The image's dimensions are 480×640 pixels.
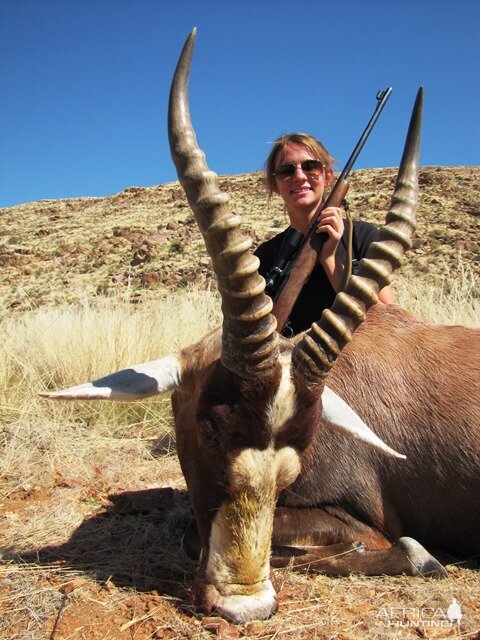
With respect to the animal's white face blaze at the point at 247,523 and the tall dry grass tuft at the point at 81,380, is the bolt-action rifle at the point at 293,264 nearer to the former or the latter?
the animal's white face blaze at the point at 247,523

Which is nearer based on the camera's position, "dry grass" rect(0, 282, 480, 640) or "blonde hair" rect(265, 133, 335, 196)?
"dry grass" rect(0, 282, 480, 640)

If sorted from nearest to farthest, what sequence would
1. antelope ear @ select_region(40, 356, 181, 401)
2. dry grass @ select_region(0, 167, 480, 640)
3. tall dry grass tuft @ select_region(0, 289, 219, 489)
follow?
dry grass @ select_region(0, 167, 480, 640)
antelope ear @ select_region(40, 356, 181, 401)
tall dry grass tuft @ select_region(0, 289, 219, 489)

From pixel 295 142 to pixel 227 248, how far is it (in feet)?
11.4

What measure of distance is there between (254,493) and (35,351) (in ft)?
18.4

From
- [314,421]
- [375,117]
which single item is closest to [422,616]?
[314,421]

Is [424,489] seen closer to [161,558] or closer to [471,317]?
[161,558]

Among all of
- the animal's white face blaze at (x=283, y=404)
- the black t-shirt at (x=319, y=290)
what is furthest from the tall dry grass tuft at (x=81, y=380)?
the animal's white face blaze at (x=283, y=404)

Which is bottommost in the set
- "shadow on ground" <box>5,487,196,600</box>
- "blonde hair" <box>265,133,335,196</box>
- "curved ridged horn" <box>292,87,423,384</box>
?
"shadow on ground" <box>5,487,196,600</box>

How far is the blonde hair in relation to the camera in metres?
5.86

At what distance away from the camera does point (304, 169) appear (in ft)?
18.8

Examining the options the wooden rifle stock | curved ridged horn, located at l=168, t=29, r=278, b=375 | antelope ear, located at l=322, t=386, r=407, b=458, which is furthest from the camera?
the wooden rifle stock

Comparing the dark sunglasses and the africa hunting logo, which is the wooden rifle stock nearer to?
the dark sunglasses

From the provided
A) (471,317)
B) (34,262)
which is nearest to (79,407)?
(471,317)

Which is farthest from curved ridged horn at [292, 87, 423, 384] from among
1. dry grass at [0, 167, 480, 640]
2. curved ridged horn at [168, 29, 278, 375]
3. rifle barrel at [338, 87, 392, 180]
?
rifle barrel at [338, 87, 392, 180]
